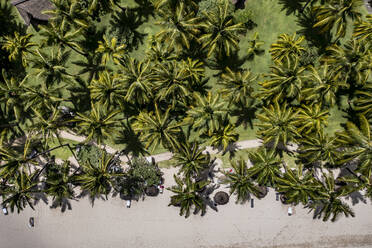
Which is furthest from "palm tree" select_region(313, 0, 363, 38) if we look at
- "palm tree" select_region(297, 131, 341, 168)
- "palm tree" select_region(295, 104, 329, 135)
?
"palm tree" select_region(297, 131, 341, 168)

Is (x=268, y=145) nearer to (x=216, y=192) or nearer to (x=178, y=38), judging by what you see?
(x=216, y=192)

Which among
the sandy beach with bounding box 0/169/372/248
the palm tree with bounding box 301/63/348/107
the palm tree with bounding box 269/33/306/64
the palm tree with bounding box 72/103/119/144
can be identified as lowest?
the sandy beach with bounding box 0/169/372/248

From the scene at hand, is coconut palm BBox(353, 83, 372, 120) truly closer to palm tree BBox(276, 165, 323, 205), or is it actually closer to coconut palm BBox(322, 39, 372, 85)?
coconut palm BBox(322, 39, 372, 85)

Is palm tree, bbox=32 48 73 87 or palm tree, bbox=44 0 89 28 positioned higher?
palm tree, bbox=44 0 89 28

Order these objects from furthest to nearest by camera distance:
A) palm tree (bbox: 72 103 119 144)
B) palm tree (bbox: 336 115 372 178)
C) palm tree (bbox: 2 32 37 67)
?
palm tree (bbox: 2 32 37 67) < palm tree (bbox: 72 103 119 144) < palm tree (bbox: 336 115 372 178)

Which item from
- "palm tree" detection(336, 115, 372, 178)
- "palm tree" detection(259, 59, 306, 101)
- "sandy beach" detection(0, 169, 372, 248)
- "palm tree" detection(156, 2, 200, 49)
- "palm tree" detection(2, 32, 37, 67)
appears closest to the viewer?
"palm tree" detection(336, 115, 372, 178)

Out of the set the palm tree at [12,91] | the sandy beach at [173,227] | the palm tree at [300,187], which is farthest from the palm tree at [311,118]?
the palm tree at [12,91]

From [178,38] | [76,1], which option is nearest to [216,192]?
[178,38]
